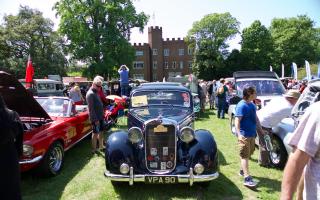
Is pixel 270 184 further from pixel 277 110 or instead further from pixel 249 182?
pixel 277 110

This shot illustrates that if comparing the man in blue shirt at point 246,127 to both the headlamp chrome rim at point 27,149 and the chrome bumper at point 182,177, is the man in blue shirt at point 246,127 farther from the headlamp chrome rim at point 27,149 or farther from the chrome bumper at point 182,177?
the headlamp chrome rim at point 27,149

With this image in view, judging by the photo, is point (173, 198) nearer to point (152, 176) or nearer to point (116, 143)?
point (152, 176)

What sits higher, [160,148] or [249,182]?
[160,148]

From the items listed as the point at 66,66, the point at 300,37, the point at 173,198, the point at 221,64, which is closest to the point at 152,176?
the point at 173,198

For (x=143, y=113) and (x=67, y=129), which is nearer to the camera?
(x=143, y=113)

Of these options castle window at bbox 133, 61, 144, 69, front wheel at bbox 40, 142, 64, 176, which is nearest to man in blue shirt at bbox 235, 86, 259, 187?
front wheel at bbox 40, 142, 64, 176

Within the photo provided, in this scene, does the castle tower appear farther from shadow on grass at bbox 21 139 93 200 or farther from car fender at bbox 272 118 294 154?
car fender at bbox 272 118 294 154

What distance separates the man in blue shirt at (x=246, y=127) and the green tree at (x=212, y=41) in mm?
54815

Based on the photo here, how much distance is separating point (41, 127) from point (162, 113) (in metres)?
2.52

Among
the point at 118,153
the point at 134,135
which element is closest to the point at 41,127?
the point at 118,153

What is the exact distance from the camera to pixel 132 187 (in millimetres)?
6418

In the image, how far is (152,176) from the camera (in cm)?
573

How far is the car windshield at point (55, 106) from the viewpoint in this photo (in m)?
8.68

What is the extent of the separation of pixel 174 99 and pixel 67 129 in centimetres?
257
